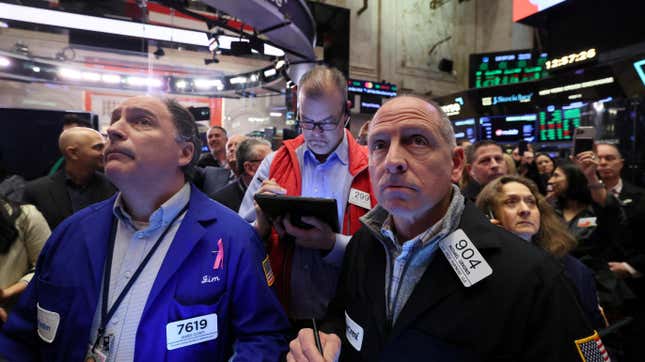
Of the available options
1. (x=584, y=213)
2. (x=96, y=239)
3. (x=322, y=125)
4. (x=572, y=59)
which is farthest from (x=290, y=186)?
(x=572, y=59)

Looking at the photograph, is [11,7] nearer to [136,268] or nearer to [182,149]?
[182,149]

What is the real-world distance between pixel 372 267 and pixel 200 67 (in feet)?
26.5

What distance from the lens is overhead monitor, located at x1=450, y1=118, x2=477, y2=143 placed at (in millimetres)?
8953

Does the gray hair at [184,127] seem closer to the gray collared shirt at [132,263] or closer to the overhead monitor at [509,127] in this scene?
the gray collared shirt at [132,263]

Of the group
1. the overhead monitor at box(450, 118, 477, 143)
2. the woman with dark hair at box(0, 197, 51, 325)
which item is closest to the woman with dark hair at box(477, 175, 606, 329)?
the woman with dark hair at box(0, 197, 51, 325)

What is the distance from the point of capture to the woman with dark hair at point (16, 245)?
212cm

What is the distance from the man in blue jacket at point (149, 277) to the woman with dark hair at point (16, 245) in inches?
29.8

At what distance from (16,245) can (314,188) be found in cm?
176

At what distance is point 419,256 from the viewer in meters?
1.24

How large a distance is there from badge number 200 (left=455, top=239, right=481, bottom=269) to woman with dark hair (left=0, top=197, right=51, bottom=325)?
2307 mm

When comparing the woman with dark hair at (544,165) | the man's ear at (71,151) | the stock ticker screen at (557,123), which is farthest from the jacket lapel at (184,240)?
the stock ticker screen at (557,123)

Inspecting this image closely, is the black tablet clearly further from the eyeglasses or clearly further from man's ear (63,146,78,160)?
man's ear (63,146,78,160)

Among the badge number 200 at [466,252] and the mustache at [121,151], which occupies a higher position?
the mustache at [121,151]

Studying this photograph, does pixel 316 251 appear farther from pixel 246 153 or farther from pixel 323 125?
pixel 246 153
